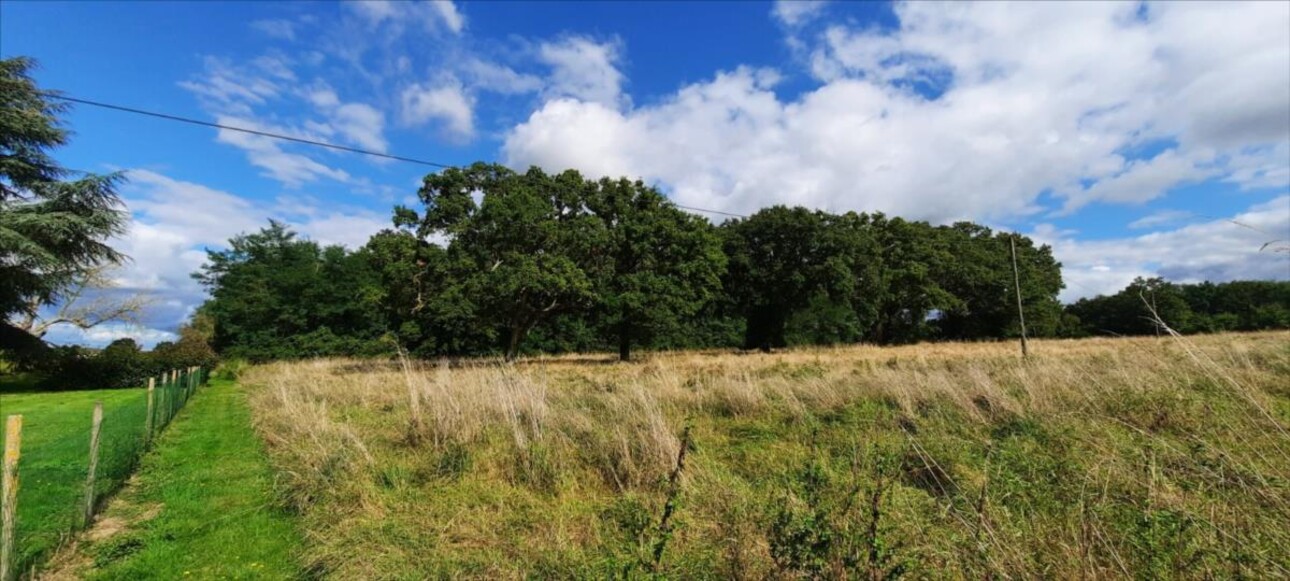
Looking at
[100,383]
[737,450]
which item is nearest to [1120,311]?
[737,450]

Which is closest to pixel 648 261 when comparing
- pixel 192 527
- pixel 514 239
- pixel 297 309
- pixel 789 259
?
pixel 514 239

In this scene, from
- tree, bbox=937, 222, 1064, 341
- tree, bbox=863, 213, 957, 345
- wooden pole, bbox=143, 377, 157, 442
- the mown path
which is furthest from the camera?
tree, bbox=937, 222, 1064, 341

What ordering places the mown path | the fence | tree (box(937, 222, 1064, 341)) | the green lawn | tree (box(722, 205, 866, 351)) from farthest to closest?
tree (box(937, 222, 1064, 341))
tree (box(722, 205, 866, 351))
the green lawn
the mown path
the fence

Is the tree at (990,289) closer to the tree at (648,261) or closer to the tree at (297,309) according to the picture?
the tree at (648,261)

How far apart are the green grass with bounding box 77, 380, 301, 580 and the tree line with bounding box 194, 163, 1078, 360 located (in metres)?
7.99

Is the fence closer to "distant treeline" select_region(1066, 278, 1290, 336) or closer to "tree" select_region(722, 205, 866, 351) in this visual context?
"tree" select_region(722, 205, 866, 351)

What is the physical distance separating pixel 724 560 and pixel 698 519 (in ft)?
2.71

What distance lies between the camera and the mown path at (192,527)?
4.19 meters

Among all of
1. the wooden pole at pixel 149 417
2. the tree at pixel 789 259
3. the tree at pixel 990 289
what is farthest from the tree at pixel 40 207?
the tree at pixel 990 289

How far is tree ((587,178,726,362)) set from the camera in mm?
25359

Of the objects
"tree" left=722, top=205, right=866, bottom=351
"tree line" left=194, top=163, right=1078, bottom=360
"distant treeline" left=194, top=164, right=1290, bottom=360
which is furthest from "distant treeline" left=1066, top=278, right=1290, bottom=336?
"tree" left=722, top=205, right=866, bottom=351

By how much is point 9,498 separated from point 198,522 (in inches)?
82.2

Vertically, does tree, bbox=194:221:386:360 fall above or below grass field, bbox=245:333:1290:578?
above

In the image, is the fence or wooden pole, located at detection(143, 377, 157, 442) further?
wooden pole, located at detection(143, 377, 157, 442)
